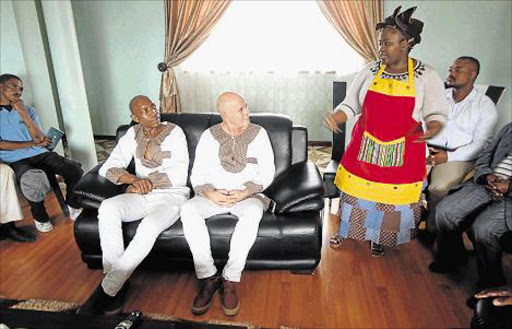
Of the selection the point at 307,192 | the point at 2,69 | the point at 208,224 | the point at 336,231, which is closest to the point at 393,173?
the point at 307,192

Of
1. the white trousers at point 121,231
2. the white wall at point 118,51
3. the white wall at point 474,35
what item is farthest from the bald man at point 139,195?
the white wall at point 474,35

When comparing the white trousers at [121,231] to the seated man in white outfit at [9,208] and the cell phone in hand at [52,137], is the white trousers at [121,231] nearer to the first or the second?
the seated man in white outfit at [9,208]

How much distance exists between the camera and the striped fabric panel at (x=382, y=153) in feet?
6.45

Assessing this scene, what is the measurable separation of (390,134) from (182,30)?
277cm

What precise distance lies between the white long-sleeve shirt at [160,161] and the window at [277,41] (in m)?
2.03

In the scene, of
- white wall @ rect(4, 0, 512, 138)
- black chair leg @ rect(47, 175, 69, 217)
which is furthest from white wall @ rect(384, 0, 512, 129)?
black chair leg @ rect(47, 175, 69, 217)

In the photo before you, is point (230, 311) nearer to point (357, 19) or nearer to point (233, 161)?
point (233, 161)

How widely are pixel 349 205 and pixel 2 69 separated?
3.52m

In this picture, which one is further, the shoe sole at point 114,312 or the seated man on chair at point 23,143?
the seated man on chair at point 23,143

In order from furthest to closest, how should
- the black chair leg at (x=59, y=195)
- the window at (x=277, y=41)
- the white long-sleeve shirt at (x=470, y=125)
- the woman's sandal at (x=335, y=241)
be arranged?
the window at (x=277, y=41), the black chair leg at (x=59, y=195), the woman's sandal at (x=335, y=241), the white long-sleeve shirt at (x=470, y=125)

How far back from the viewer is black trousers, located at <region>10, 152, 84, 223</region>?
8.54 ft

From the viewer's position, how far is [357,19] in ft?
12.2

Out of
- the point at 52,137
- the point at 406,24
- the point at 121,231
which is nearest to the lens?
the point at 406,24

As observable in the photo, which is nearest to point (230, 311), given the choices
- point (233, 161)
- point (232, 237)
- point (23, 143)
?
point (232, 237)
